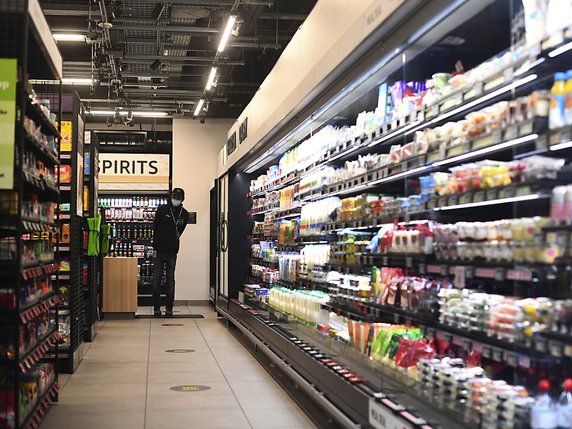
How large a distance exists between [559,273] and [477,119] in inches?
40.2

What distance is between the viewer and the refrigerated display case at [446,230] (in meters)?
3.08

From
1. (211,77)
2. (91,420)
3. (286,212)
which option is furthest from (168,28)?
(91,420)

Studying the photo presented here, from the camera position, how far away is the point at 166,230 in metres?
13.5

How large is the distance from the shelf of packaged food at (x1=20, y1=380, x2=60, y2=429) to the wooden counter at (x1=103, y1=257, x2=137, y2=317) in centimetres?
696

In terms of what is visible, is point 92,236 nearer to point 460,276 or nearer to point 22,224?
point 22,224

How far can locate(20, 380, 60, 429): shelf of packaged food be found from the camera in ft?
15.3

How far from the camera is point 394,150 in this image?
4855 mm

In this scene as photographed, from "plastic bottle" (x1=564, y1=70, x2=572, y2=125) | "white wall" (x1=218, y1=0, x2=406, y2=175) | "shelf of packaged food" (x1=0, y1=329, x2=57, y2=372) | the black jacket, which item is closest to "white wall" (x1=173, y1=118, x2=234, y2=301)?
the black jacket

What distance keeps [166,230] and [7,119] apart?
31.3 feet

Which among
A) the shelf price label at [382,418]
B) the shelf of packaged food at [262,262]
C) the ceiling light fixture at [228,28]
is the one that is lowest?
the shelf price label at [382,418]

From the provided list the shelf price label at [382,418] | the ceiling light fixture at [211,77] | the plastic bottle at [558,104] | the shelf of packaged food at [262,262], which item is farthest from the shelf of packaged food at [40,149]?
the ceiling light fixture at [211,77]

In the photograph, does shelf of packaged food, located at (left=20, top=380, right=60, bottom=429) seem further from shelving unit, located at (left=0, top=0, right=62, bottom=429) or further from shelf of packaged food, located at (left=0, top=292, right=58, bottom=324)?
shelf of packaged food, located at (left=0, top=292, right=58, bottom=324)

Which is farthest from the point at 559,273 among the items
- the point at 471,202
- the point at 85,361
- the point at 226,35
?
the point at 226,35

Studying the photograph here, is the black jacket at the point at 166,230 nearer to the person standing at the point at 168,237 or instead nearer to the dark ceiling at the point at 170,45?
the person standing at the point at 168,237
